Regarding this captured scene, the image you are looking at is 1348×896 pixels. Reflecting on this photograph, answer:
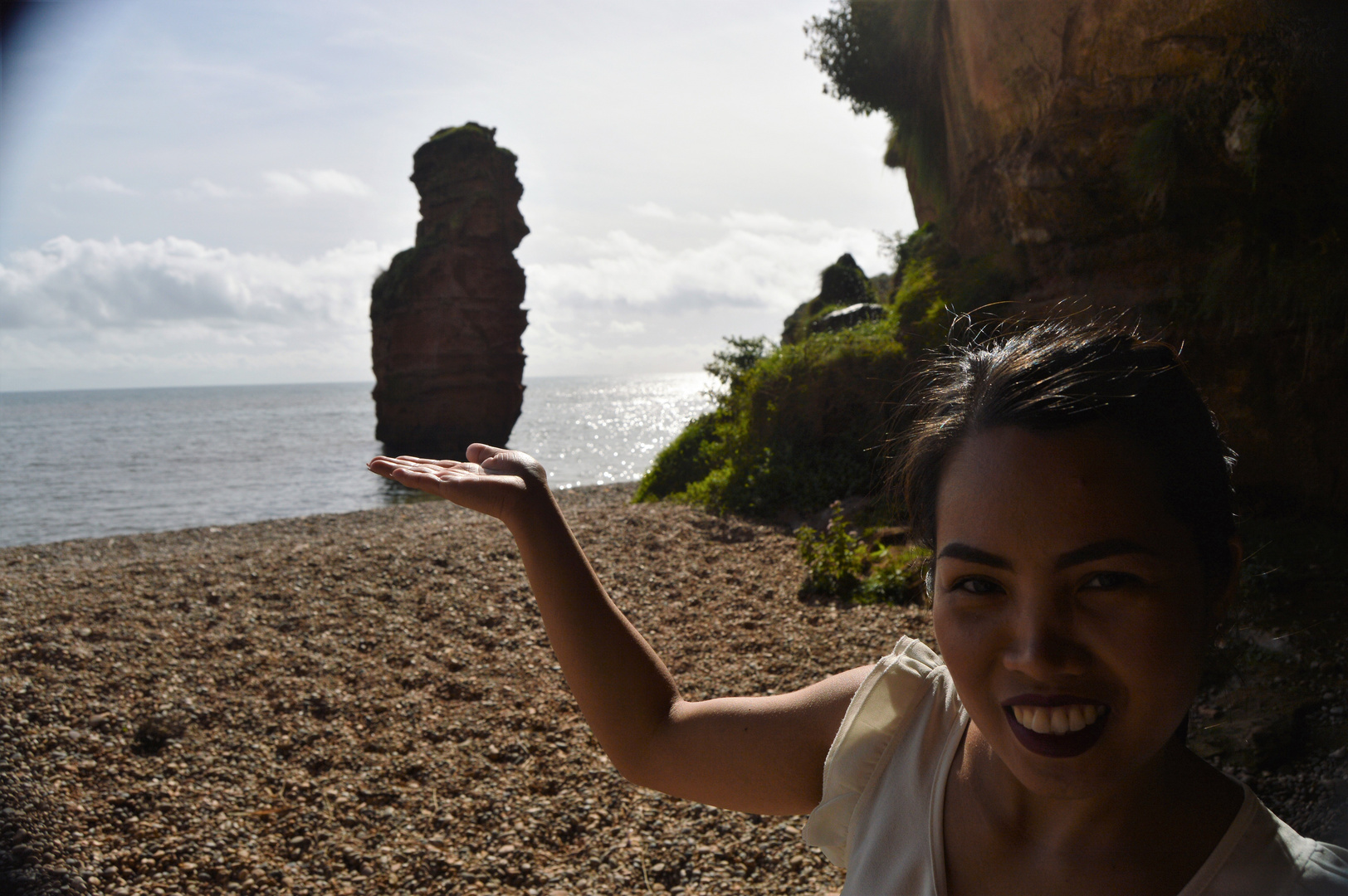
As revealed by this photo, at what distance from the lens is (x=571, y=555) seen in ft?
4.85

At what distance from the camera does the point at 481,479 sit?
1.49m

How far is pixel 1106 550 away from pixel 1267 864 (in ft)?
1.44

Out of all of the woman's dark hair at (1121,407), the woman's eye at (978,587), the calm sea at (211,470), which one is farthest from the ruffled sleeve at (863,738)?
the calm sea at (211,470)

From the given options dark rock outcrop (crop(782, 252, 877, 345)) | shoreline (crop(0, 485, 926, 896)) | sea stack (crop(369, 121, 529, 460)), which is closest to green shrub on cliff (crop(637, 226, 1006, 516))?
shoreline (crop(0, 485, 926, 896))

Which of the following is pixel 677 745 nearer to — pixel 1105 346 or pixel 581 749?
pixel 1105 346

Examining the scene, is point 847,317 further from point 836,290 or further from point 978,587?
point 978,587

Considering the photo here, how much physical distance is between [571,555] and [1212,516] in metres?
1.03

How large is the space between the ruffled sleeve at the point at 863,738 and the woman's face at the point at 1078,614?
10.9 inches

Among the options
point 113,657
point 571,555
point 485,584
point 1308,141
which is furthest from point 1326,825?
point 113,657

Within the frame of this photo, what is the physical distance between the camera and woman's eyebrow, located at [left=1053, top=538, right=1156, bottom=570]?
994 millimetres

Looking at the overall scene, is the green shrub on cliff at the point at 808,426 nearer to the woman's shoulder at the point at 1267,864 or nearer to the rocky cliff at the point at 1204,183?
the rocky cliff at the point at 1204,183

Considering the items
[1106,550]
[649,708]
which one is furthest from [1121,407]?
[649,708]

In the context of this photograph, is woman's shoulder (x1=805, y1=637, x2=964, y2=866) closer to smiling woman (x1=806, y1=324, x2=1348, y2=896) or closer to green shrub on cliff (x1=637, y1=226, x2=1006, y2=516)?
smiling woman (x1=806, y1=324, x2=1348, y2=896)

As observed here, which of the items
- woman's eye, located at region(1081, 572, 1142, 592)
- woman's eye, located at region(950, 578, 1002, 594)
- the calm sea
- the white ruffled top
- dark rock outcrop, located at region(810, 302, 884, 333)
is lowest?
the calm sea
